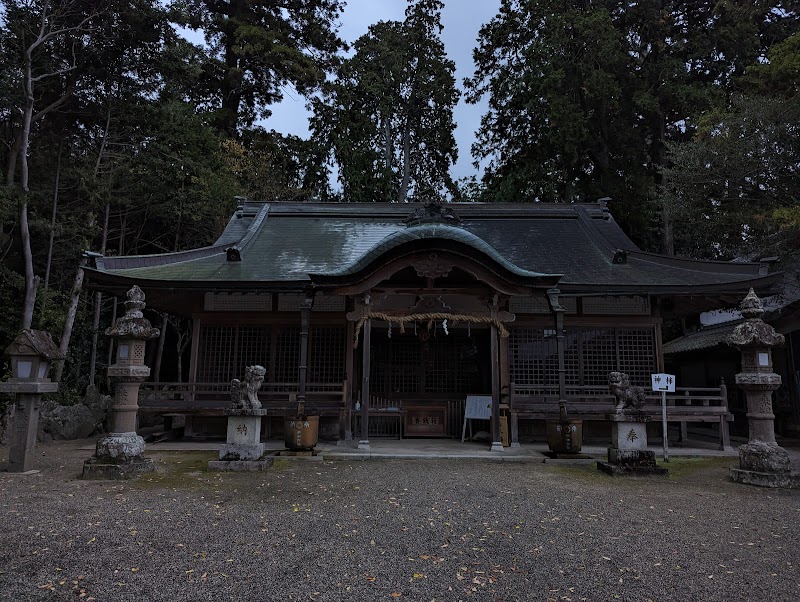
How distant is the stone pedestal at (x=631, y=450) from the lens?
26.2ft

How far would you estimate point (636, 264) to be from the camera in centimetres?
1302

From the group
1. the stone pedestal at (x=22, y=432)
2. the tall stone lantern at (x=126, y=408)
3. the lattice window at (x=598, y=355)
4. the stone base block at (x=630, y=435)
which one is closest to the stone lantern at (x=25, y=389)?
the stone pedestal at (x=22, y=432)

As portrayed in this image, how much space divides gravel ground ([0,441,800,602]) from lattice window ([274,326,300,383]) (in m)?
4.72

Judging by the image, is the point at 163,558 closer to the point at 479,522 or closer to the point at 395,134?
the point at 479,522

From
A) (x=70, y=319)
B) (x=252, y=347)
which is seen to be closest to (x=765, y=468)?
(x=252, y=347)

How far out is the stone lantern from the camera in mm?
7770

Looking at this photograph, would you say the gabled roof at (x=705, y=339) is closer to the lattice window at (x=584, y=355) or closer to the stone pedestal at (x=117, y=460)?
the lattice window at (x=584, y=355)

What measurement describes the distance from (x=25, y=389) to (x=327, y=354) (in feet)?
20.5

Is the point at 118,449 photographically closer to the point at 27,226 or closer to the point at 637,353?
the point at 27,226

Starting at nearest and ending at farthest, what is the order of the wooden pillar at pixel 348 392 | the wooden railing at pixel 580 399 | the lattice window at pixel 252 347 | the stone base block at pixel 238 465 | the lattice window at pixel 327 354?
the stone base block at pixel 238 465
the wooden railing at pixel 580 399
the wooden pillar at pixel 348 392
the lattice window at pixel 327 354
the lattice window at pixel 252 347

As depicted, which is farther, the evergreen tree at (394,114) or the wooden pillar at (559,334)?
the evergreen tree at (394,114)

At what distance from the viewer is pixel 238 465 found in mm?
8211

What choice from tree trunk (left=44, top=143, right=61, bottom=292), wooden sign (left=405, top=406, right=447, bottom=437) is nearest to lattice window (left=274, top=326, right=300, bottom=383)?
wooden sign (left=405, top=406, right=447, bottom=437)

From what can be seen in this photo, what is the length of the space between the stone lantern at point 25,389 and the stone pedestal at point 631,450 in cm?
947
